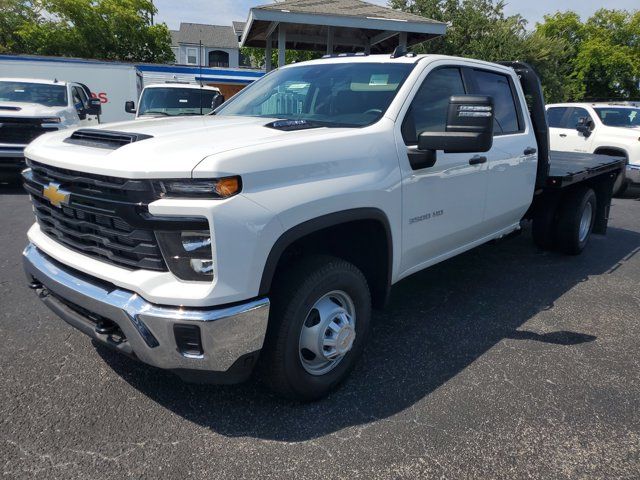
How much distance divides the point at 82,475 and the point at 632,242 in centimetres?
709

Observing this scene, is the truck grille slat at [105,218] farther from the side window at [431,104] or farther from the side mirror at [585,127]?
the side mirror at [585,127]

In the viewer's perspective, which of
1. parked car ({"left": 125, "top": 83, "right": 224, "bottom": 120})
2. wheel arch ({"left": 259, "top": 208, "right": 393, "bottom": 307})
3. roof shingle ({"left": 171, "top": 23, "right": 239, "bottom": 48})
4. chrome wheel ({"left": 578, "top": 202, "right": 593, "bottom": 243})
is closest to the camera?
wheel arch ({"left": 259, "top": 208, "right": 393, "bottom": 307})

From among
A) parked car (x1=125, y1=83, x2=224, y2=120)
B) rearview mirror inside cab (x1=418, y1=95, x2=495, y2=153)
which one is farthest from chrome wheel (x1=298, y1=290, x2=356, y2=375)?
parked car (x1=125, y1=83, x2=224, y2=120)

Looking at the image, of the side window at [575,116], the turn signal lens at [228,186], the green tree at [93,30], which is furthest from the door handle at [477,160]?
the green tree at [93,30]

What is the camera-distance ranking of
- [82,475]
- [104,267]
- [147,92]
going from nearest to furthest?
[82,475]
[104,267]
[147,92]

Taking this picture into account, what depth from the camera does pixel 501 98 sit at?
440 centimetres

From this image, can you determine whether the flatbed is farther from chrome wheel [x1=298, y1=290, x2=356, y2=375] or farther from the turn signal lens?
the turn signal lens

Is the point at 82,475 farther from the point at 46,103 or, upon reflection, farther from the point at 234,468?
the point at 46,103

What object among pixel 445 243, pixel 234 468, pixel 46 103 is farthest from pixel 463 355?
pixel 46 103

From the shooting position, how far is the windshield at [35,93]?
9656 millimetres

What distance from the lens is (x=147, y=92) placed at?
445 inches

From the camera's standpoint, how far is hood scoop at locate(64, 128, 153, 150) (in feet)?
8.02

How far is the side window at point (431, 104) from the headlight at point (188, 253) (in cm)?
152

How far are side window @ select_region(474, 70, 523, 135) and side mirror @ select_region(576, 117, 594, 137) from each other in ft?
21.5
